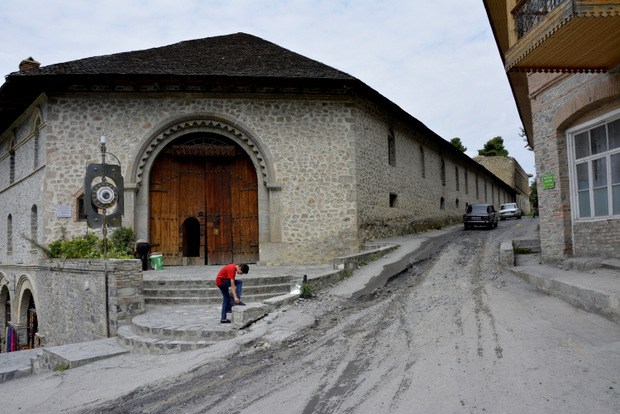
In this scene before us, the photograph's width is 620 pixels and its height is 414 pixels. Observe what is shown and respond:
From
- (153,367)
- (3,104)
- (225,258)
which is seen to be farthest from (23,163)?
(153,367)

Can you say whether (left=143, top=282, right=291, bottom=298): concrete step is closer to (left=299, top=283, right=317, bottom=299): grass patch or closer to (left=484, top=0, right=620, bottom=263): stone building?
(left=299, top=283, right=317, bottom=299): grass patch

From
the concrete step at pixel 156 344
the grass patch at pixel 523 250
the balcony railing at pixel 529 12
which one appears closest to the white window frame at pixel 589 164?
the balcony railing at pixel 529 12

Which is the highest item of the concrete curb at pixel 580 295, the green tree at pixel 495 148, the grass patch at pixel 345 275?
the green tree at pixel 495 148

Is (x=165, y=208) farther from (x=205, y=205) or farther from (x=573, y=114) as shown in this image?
(x=573, y=114)

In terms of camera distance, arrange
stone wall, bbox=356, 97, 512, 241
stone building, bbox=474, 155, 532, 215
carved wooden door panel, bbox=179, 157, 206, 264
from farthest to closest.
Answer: stone building, bbox=474, 155, 532, 215 → stone wall, bbox=356, 97, 512, 241 → carved wooden door panel, bbox=179, 157, 206, 264

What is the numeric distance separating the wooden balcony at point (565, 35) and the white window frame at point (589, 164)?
39.7 inches

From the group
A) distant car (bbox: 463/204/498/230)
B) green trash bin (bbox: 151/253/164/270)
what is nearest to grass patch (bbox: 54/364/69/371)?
green trash bin (bbox: 151/253/164/270)

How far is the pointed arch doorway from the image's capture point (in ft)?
46.5

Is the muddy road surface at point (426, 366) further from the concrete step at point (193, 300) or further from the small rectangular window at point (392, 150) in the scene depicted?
the small rectangular window at point (392, 150)

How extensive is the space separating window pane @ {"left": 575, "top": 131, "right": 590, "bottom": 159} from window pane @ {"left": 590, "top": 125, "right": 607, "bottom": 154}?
14cm

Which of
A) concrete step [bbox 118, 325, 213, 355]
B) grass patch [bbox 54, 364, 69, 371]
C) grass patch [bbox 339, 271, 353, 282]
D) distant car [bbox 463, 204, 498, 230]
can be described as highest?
distant car [bbox 463, 204, 498, 230]

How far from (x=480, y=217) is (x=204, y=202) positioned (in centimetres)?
1391

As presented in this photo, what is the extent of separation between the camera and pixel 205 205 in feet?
47.4

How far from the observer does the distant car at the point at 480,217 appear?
71.5 ft
